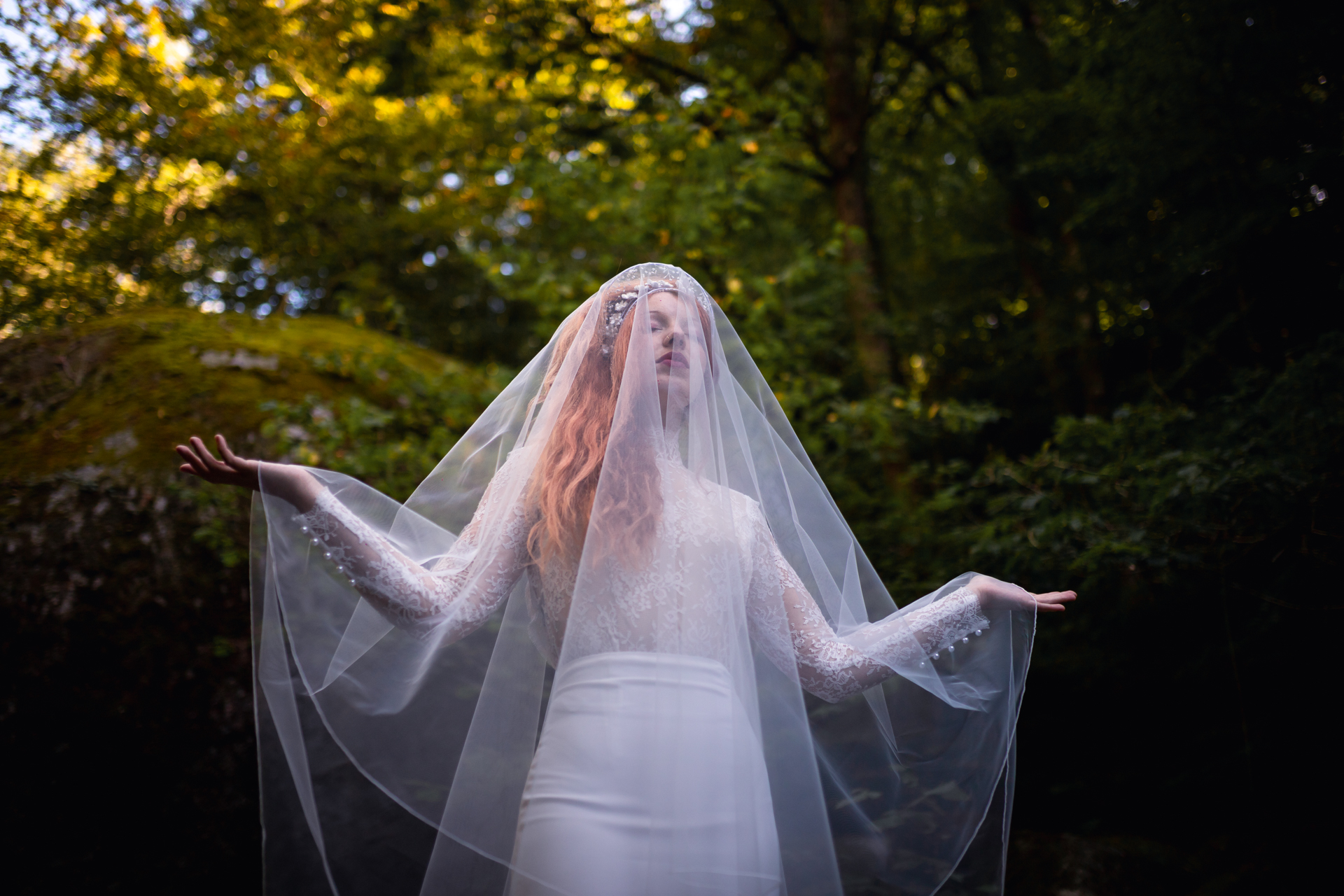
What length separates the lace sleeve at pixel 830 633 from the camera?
6.14ft

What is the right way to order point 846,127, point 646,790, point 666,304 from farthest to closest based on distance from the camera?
1. point 846,127
2. point 666,304
3. point 646,790

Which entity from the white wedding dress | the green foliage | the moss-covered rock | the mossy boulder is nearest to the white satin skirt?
the white wedding dress

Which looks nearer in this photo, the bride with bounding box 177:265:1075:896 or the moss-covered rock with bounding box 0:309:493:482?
the bride with bounding box 177:265:1075:896

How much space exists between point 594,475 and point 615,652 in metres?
0.44

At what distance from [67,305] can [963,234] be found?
7006mm

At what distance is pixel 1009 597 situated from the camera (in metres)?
1.95

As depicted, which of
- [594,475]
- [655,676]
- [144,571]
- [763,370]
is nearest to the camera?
[655,676]

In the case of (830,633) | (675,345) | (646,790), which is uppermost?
(675,345)

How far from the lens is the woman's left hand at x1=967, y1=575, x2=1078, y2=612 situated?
1937mm

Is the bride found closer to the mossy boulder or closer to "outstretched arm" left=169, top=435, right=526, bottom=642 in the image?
"outstretched arm" left=169, top=435, right=526, bottom=642

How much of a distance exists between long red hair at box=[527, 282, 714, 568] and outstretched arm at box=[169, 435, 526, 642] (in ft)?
0.31

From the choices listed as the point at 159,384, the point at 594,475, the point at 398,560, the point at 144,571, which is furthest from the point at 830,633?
the point at 159,384

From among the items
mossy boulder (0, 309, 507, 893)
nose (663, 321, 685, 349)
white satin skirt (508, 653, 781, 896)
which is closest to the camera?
white satin skirt (508, 653, 781, 896)

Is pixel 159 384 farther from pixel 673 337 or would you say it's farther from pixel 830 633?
pixel 830 633
